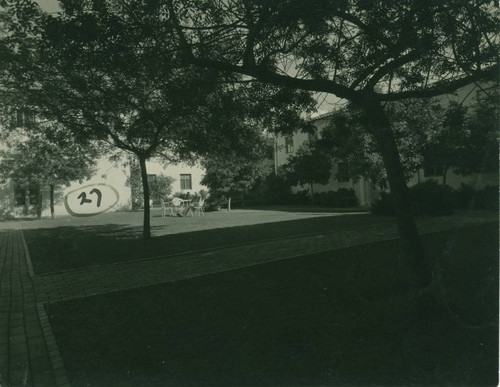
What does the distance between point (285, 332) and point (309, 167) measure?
75.7 feet

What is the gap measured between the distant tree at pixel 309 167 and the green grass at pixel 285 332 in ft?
65.3

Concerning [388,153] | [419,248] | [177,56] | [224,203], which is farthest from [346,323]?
[224,203]

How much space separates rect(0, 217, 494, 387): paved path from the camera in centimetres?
352

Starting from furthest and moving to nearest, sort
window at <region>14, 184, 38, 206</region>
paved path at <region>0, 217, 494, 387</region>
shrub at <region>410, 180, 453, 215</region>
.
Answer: window at <region>14, 184, 38, 206</region>
shrub at <region>410, 180, 453, 215</region>
paved path at <region>0, 217, 494, 387</region>

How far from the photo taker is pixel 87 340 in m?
3.95

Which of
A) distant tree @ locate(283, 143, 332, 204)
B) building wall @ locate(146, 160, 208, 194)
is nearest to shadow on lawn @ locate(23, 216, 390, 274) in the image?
distant tree @ locate(283, 143, 332, 204)

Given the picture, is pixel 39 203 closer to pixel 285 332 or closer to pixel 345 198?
pixel 345 198

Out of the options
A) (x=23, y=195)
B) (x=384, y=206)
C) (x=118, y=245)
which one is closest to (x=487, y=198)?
(x=384, y=206)

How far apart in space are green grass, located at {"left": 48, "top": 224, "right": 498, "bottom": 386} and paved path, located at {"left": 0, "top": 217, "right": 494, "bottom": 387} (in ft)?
0.66

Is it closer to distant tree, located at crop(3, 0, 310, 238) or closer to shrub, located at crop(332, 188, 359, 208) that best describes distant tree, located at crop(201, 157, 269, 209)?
shrub, located at crop(332, 188, 359, 208)

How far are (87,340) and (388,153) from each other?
356 cm

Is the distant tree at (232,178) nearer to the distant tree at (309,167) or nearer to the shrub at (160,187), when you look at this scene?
the distant tree at (309,167)

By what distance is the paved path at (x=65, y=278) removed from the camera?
3.52m

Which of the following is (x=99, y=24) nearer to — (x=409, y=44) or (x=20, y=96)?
(x=409, y=44)
